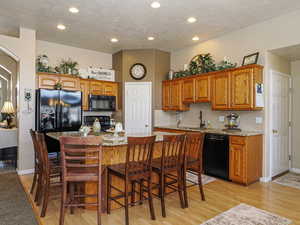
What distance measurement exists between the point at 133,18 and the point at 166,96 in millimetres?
2475

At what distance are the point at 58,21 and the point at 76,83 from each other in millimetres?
1538

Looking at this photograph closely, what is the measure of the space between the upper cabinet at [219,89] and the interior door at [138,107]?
548 mm

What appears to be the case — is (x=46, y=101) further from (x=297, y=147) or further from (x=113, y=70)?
(x=297, y=147)

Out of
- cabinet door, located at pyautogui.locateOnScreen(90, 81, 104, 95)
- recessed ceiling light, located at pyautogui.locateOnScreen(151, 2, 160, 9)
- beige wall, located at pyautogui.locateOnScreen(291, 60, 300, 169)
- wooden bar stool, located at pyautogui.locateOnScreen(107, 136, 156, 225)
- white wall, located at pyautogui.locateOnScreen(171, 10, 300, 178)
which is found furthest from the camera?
cabinet door, located at pyautogui.locateOnScreen(90, 81, 104, 95)

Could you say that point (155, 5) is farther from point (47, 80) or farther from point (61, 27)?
point (47, 80)

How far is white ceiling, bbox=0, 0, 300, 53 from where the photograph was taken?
11.4ft

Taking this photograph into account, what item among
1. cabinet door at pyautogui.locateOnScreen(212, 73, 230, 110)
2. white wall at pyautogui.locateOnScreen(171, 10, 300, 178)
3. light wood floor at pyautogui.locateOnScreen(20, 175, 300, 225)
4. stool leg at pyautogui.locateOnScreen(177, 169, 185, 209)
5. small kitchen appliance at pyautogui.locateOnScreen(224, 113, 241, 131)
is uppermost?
white wall at pyautogui.locateOnScreen(171, 10, 300, 178)

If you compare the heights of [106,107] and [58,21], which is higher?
[58,21]

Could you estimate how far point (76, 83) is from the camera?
5227 millimetres

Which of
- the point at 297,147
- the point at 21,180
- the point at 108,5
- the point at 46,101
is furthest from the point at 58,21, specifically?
the point at 297,147

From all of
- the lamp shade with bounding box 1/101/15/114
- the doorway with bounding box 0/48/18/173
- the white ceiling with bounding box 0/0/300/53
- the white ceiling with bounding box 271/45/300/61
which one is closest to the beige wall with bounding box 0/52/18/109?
the doorway with bounding box 0/48/18/173

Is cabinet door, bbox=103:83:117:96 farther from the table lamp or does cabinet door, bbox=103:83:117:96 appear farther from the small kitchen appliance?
the small kitchen appliance

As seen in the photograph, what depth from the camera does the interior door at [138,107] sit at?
5812 mm

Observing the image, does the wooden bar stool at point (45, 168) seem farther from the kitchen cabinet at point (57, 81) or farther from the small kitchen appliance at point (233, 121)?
the small kitchen appliance at point (233, 121)
